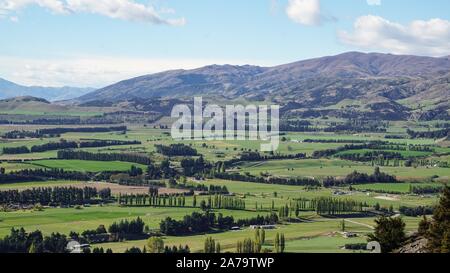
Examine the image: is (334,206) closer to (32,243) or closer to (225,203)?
(225,203)

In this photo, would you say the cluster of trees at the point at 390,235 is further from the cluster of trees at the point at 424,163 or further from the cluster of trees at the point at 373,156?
the cluster of trees at the point at 373,156

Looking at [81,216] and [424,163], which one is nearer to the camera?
[81,216]

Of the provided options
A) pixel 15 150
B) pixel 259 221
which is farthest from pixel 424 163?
pixel 15 150

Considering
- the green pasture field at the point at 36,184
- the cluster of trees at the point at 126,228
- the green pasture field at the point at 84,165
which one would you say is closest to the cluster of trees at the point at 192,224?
the cluster of trees at the point at 126,228

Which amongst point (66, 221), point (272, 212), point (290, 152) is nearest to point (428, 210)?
point (272, 212)

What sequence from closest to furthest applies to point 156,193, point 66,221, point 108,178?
point 66,221, point 156,193, point 108,178
